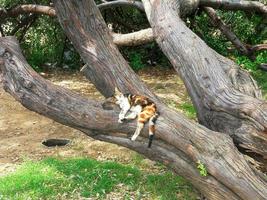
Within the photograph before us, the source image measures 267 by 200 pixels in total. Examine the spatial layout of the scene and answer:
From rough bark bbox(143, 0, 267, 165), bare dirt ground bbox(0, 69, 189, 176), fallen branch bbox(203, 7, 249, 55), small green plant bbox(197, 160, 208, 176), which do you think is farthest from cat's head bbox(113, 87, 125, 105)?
fallen branch bbox(203, 7, 249, 55)

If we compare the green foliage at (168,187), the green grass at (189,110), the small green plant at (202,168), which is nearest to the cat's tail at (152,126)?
the small green plant at (202,168)

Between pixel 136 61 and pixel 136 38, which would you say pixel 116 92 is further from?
pixel 136 61

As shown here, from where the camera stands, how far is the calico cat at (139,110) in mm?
4578

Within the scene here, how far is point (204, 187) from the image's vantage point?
4445 millimetres

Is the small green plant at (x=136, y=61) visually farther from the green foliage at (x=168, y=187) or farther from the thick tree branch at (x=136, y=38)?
the green foliage at (x=168, y=187)

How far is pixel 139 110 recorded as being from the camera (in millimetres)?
4672

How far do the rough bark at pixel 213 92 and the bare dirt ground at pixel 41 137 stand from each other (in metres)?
1.35

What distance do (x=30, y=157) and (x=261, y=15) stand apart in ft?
21.1

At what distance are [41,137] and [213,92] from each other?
3.12 metres

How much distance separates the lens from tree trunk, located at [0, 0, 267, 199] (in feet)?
13.9

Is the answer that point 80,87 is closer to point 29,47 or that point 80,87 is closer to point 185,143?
point 29,47

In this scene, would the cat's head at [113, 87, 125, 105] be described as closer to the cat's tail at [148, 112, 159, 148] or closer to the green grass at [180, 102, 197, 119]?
the cat's tail at [148, 112, 159, 148]

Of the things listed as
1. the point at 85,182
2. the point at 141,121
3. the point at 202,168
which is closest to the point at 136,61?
the point at 85,182

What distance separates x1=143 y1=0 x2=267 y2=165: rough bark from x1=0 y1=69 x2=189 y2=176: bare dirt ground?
4.43 ft
